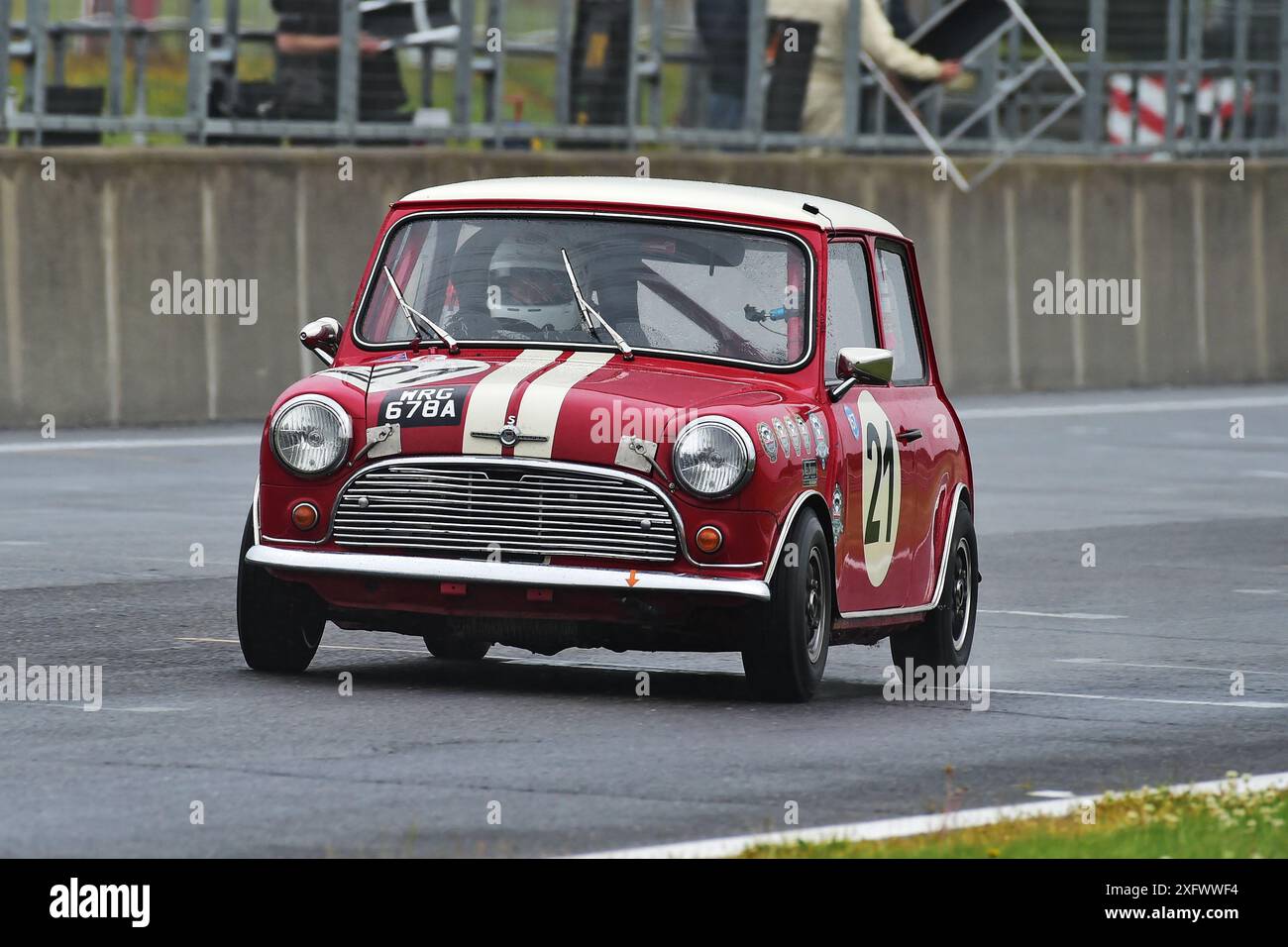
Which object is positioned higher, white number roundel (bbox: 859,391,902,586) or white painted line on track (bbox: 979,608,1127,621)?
white number roundel (bbox: 859,391,902,586)

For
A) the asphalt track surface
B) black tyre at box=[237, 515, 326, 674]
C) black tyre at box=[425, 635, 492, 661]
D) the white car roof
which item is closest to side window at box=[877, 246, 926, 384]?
the white car roof

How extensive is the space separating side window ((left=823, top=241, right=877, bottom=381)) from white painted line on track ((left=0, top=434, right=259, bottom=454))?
900 centimetres

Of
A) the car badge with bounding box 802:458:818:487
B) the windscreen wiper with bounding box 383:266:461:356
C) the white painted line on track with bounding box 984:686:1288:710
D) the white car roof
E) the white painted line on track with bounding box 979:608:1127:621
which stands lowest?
the white painted line on track with bounding box 979:608:1127:621

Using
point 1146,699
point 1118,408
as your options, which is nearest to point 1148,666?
point 1146,699

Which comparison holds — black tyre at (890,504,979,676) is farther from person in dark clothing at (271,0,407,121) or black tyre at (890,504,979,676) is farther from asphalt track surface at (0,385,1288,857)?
person in dark clothing at (271,0,407,121)

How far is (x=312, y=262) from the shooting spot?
21297 millimetres

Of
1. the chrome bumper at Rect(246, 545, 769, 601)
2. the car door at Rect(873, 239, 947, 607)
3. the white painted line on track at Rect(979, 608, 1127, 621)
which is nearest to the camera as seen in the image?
the chrome bumper at Rect(246, 545, 769, 601)

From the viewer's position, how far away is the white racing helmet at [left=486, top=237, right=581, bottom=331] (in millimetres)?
10469

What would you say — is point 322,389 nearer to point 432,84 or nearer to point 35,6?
point 35,6

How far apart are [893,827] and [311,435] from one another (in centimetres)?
296

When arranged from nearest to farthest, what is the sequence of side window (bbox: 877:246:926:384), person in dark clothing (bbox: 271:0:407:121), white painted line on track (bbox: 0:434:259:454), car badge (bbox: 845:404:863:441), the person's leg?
car badge (bbox: 845:404:863:441)
side window (bbox: 877:246:926:384)
white painted line on track (bbox: 0:434:259:454)
person in dark clothing (bbox: 271:0:407:121)
the person's leg

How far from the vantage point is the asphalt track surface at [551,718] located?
7574 mm
